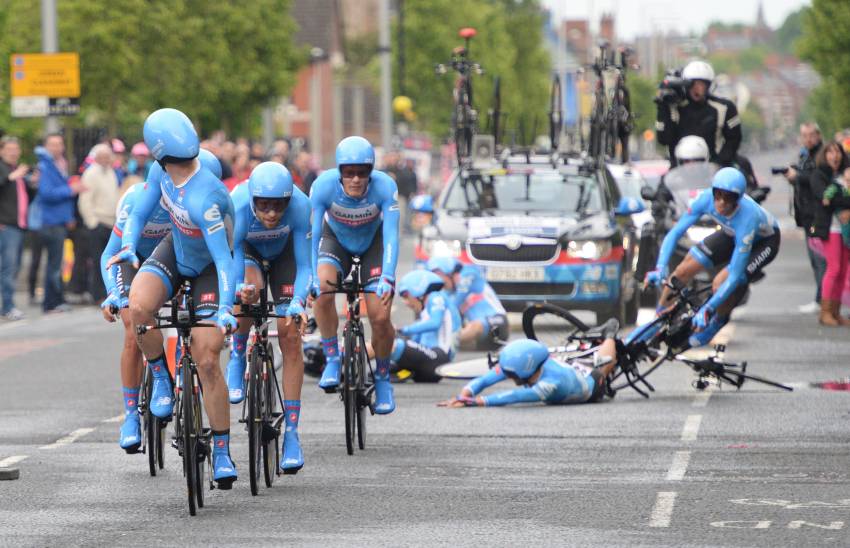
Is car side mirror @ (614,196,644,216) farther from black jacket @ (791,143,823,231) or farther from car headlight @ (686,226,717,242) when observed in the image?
black jacket @ (791,143,823,231)

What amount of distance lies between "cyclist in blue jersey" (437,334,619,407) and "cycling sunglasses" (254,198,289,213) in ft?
11.5

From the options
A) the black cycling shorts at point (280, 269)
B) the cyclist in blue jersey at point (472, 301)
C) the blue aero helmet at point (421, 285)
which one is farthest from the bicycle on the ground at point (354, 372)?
the cyclist in blue jersey at point (472, 301)

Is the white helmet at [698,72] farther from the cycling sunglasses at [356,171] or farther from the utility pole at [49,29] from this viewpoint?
the utility pole at [49,29]

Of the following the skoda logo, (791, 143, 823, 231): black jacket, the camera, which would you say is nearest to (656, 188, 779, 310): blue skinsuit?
Answer: the skoda logo

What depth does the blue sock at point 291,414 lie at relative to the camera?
1070cm

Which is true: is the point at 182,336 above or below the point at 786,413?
above

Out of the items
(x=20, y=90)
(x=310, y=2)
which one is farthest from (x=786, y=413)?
(x=310, y=2)

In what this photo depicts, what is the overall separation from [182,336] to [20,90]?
64.0 ft

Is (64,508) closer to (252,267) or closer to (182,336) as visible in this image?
(182,336)

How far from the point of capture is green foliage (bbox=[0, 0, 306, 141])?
39.4 meters

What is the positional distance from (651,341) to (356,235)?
329cm

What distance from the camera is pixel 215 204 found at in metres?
9.83

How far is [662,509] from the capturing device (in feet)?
31.6

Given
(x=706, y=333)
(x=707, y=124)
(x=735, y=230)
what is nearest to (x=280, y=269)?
(x=706, y=333)
